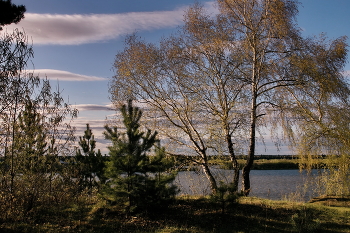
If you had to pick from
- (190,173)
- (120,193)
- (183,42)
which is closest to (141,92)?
(183,42)

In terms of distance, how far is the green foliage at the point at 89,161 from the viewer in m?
10.9

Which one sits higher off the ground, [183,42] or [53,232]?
[183,42]

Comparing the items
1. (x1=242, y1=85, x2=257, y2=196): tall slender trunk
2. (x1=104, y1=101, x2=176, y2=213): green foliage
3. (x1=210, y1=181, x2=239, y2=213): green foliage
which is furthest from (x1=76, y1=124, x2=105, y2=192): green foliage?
(x1=242, y1=85, x2=257, y2=196): tall slender trunk

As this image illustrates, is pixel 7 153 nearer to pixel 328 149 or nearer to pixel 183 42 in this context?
pixel 183 42

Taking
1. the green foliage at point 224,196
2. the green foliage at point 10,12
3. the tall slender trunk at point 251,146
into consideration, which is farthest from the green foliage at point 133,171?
the tall slender trunk at point 251,146

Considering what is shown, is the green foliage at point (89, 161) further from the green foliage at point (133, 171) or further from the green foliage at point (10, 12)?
the green foliage at point (10, 12)

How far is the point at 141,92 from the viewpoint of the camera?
41.3 ft

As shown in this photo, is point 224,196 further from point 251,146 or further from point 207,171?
point 251,146

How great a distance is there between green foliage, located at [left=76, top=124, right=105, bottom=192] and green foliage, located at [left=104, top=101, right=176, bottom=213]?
160 cm

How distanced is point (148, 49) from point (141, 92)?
1726mm

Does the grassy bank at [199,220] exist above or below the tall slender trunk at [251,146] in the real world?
below

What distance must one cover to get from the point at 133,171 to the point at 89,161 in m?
3.99

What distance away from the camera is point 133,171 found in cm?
823

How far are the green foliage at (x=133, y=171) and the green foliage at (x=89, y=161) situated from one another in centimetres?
160
